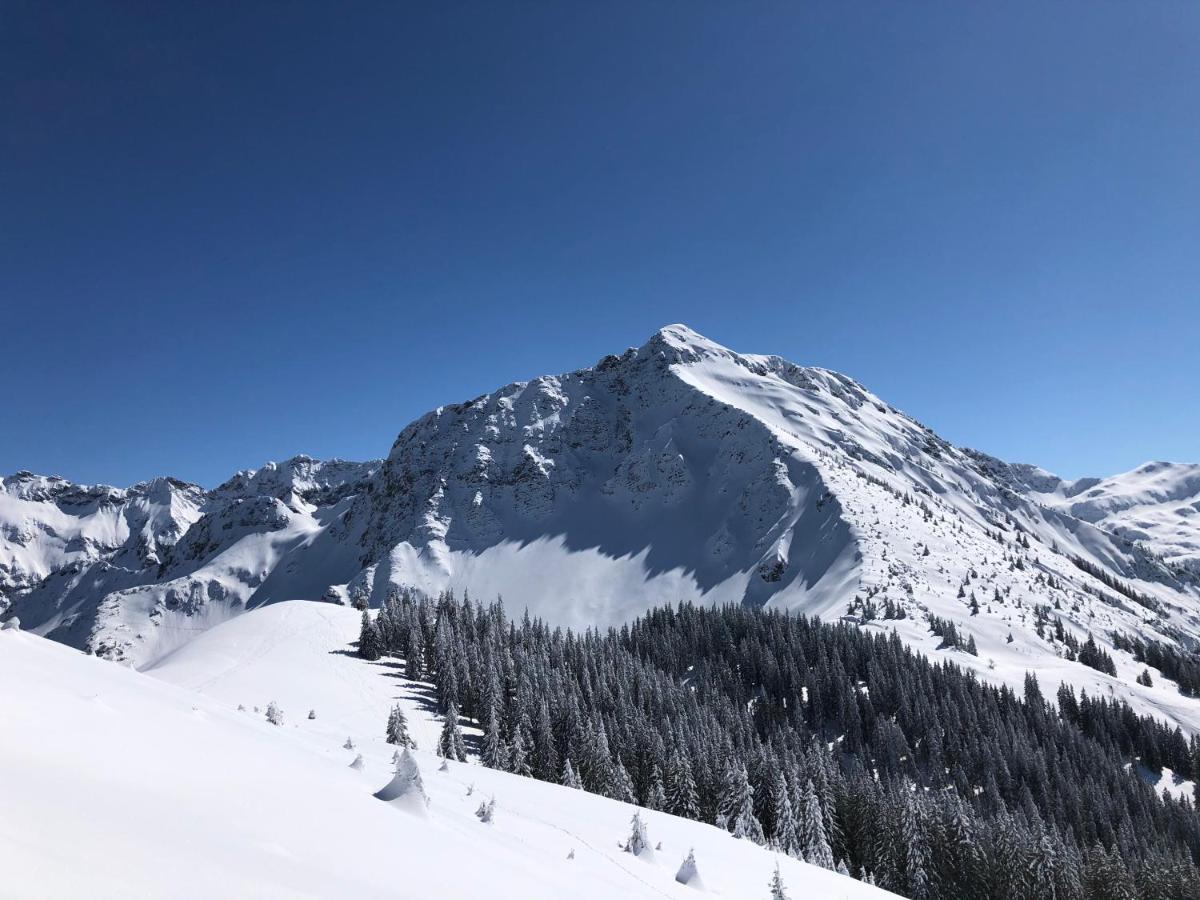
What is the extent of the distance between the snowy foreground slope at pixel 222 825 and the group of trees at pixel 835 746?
35731 mm

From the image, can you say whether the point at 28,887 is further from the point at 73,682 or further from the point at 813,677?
A: the point at 813,677

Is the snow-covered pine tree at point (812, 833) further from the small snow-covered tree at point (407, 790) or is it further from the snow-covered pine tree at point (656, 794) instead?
the small snow-covered tree at point (407, 790)

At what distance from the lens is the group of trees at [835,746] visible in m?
52.9

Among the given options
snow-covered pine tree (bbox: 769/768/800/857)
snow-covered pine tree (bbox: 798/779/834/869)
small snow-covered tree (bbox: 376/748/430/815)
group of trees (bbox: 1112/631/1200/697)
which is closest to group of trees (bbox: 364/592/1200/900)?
snow-covered pine tree (bbox: 798/779/834/869)

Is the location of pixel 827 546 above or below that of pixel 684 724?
above

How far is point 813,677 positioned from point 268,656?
86356 millimetres

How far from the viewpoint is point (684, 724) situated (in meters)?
76.2

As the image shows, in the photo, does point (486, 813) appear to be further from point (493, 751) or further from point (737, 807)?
point (493, 751)

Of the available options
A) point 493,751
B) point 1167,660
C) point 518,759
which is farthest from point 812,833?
point 1167,660

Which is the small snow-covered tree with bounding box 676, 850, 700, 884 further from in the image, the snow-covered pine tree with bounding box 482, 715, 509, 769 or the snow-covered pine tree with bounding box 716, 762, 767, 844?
the snow-covered pine tree with bounding box 482, 715, 509, 769

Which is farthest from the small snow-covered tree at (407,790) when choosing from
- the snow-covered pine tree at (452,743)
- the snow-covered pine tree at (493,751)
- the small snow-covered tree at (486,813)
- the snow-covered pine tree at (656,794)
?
the snow-covered pine tree at (493,751)

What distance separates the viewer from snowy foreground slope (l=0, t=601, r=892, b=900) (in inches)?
241

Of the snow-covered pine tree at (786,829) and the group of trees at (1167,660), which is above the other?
the group of trees at (1167,660)

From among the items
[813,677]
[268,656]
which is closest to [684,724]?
[813,677]
